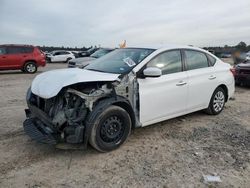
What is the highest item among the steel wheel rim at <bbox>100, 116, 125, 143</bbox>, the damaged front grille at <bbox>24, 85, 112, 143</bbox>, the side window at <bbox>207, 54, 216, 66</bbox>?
the side window at <bbox>207, 54, 216, 66</bbox>

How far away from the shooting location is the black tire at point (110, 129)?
3.83 m

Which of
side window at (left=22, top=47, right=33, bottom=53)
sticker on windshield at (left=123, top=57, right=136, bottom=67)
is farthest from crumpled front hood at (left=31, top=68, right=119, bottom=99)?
side window at (left=22, top=47, right=33, bottom=53)

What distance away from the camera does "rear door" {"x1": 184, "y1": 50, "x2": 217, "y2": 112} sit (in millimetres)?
5238

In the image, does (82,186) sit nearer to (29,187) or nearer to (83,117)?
(29,187)

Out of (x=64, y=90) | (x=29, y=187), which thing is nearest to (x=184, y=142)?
(x=64, y=90)

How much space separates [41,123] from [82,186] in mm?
1432

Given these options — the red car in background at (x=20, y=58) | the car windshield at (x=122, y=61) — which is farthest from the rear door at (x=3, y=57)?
the car windshield at (x=122, y=61)

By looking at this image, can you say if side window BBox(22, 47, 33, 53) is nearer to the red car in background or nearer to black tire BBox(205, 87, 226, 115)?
the red car in background

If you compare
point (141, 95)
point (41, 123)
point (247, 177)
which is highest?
point (141, 95)

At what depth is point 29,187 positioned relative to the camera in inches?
123

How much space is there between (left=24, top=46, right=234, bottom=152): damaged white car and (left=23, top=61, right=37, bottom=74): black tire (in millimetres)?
12081

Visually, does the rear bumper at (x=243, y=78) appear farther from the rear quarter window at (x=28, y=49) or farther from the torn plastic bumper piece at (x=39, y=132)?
the rear quarter window at (x=28, y=49)

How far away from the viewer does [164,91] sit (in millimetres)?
4637

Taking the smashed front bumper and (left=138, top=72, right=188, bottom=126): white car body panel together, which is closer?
the smashed front bumper
